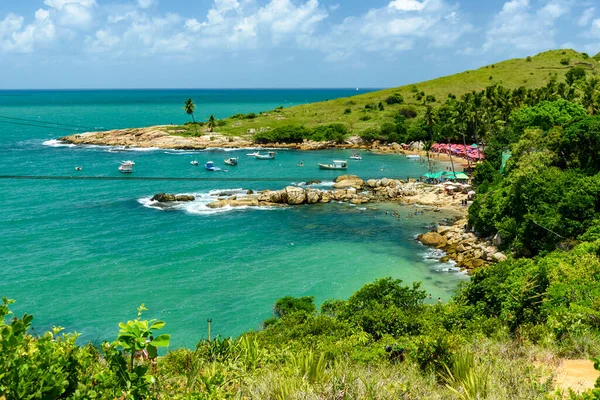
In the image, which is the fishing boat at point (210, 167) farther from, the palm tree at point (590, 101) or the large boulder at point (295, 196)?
the palm tree at point (590, 101)

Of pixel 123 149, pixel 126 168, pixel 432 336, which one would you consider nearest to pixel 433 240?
pixel 432 336

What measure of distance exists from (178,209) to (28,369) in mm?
54182

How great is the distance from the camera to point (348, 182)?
72125 mm

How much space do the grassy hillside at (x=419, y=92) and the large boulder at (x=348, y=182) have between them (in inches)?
1789

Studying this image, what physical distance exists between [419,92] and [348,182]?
8482cm

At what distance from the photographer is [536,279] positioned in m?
24.5

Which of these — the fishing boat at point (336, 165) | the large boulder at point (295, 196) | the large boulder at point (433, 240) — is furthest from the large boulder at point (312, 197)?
the fishing boat at point (336, 165)

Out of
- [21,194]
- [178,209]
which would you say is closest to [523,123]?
[178,209]

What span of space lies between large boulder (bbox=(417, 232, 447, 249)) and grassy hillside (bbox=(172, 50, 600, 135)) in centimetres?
7355

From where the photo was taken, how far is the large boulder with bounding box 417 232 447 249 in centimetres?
4613

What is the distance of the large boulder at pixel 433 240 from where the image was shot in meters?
46.1

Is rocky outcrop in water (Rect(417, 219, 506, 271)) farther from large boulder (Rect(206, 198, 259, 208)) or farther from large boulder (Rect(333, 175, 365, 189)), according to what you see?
large boulder (Rect(206, 198, 259, 208))

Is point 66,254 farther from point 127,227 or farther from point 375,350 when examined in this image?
point 375,350

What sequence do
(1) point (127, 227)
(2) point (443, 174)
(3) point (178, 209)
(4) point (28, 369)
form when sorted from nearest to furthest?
(4) point (28, 369) → (1) point (127, 227) → (3) point (178, 209) → (2) point (443, 174)
